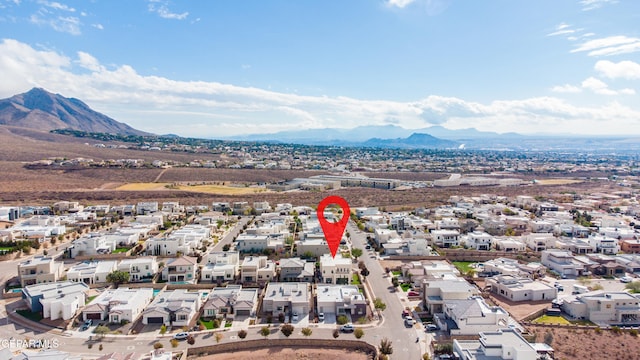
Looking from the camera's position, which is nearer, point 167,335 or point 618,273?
point 167,335

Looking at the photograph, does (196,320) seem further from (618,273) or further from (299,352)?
(618,273)

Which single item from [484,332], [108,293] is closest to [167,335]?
[108,293]

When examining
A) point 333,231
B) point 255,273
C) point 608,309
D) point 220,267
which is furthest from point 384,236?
point 608,309

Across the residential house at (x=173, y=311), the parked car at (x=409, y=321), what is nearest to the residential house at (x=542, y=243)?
the parked car at (x=409, y=321)

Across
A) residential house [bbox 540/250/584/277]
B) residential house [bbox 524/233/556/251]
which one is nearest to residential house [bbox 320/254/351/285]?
residential house [bbox 540/250/584/277]

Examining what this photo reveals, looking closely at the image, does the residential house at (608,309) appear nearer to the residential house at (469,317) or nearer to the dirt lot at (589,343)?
the dirt lot at (589,343)

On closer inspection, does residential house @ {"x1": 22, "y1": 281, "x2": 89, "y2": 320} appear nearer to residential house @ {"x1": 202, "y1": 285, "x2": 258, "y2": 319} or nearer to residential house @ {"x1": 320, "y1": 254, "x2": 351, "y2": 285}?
residential house @ {"x1": 202, "y1": 285, "x2": 258, "y2": 319}
